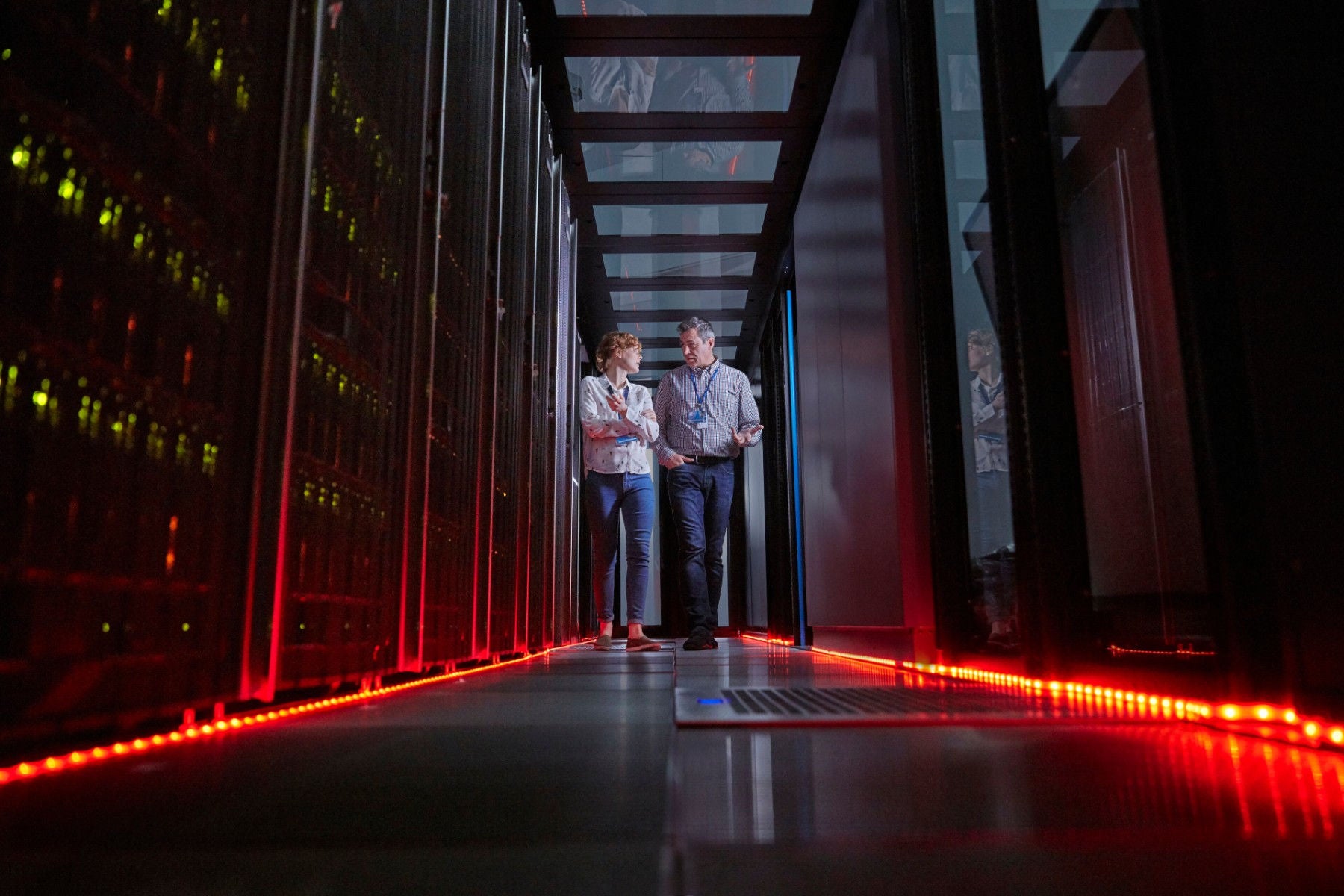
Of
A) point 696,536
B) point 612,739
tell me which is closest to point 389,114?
point 612,739

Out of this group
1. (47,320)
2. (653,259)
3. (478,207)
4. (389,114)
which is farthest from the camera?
(653,259)

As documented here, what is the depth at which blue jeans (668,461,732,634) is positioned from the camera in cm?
407

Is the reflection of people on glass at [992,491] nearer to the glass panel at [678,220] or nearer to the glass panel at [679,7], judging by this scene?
the glass panel at [679,7]

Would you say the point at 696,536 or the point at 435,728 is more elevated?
the point at 696,536

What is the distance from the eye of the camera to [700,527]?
4.22 metres

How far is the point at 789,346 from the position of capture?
21.3ft

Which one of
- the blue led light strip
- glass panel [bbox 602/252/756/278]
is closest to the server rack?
the blue led light strip

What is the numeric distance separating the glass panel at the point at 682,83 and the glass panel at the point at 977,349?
5.26 ft

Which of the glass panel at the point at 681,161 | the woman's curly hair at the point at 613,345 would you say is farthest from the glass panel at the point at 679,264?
the woman's curly hair at the point at 613,345

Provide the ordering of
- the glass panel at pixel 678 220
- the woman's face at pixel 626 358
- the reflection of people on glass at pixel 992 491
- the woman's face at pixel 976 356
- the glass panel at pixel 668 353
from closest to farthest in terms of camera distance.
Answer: the reflection of people on glass at pixel 992 491 < the woman's face at pixel 976 356 < the woman's face at pixel 626 358 < the glass panel at pixel 678 220 < the glass panel at pixel 668 353

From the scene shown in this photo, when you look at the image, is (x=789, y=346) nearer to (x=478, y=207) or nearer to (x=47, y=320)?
(x=478, y=207)

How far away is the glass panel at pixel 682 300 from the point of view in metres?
7.14

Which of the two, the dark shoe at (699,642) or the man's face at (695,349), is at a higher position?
the man's face at (695,349)

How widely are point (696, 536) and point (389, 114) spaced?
8.22 ft
